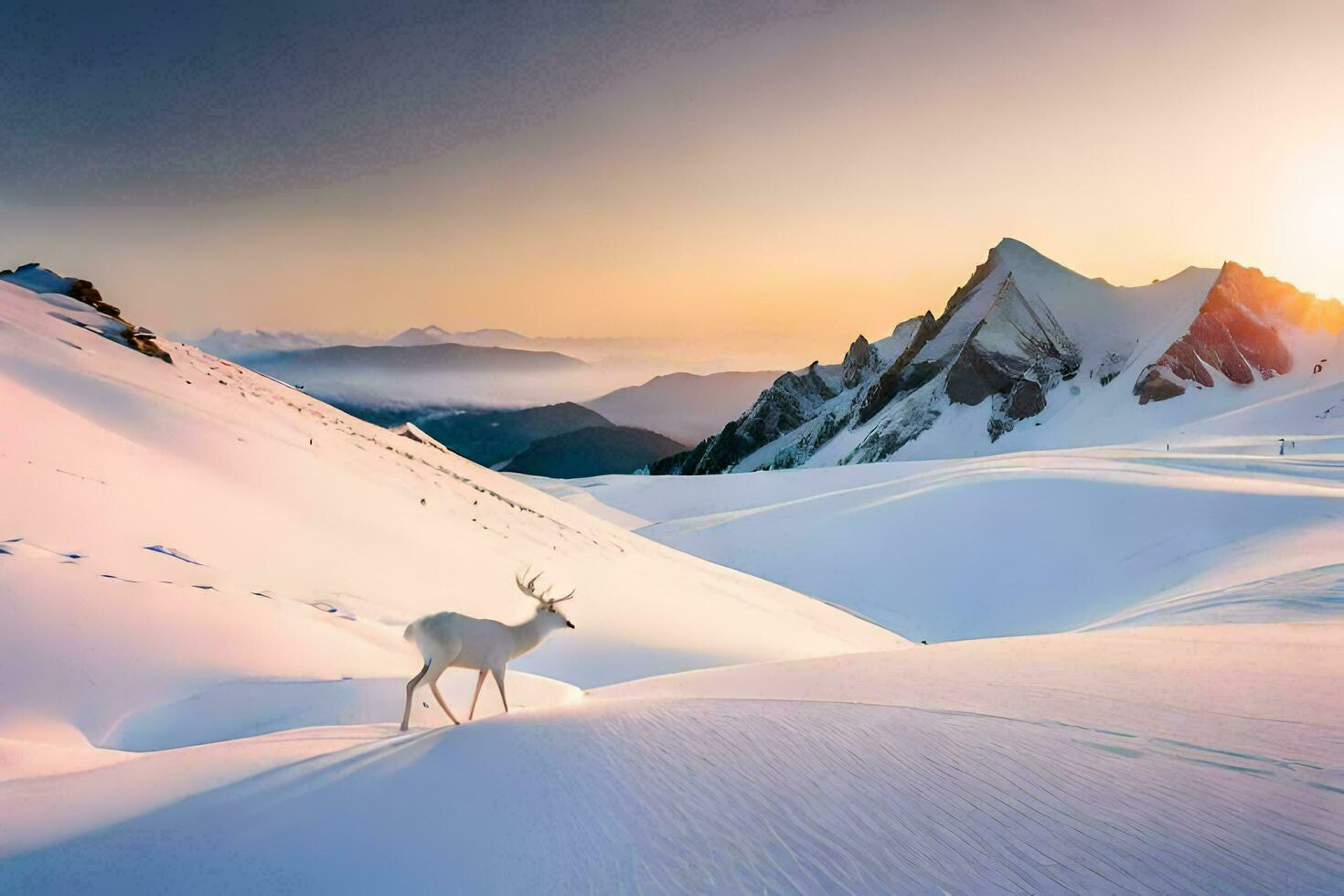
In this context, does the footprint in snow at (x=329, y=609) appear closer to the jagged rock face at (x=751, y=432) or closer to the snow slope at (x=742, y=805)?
the snow slope at (x=742, y=805)

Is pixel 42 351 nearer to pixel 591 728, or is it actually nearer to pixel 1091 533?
pixel 591 728

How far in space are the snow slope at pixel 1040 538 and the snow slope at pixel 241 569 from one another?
6.41m

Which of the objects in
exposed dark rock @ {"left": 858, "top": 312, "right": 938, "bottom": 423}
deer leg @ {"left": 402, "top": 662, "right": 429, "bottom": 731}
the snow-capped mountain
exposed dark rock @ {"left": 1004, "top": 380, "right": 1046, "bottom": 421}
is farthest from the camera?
exposed dark rock @ {"left": 858, "top": 312, "right": 938, "bottom": 423}

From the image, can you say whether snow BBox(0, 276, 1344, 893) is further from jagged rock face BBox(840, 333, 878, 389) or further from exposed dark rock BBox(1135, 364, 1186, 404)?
Result: jagged rock face BBox(840, 333, 878, 389)

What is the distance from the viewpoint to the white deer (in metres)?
5.13

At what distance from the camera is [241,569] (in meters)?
7.55

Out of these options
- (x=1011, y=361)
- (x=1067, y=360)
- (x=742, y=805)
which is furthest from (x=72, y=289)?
(x=1067, y=360)

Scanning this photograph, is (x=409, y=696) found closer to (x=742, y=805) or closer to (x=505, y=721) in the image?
(x=505, y=721)

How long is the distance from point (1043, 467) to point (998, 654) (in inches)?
1147

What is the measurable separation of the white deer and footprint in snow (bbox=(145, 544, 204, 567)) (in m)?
2.83

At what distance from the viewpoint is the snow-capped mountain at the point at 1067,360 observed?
3578 inches

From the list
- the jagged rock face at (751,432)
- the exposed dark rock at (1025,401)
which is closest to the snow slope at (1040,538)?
the exposed dark rock at (1025,401)

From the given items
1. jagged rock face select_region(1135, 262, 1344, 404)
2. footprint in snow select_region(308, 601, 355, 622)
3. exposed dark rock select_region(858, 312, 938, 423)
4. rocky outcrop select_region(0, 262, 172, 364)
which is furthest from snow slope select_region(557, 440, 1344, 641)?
exposed dark rock select_region(858, 312, 938, 423)

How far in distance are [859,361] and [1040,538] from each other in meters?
172
